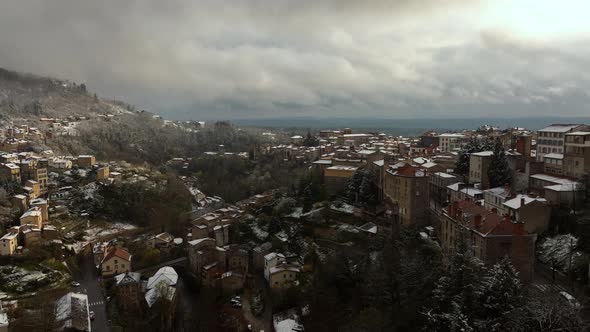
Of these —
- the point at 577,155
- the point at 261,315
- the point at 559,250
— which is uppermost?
the point at 577,155

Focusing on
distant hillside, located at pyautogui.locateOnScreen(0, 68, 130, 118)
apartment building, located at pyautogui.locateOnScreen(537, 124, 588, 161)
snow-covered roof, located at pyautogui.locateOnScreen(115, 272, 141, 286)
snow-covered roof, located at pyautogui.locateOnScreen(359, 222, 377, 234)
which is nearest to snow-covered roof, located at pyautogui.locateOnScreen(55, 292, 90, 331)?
snow-covered roof, located at pyautogui.locateOnScreen(115, 272, 141, 286)

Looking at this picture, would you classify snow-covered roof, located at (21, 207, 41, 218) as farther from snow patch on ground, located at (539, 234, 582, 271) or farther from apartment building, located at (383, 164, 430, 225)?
snow patch on ground, located at (539, 234, 582, 271)

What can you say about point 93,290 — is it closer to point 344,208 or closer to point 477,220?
point 344,208

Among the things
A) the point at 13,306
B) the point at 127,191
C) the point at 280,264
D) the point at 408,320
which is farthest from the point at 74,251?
the point at 408,320

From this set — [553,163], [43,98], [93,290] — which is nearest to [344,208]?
[553,163]

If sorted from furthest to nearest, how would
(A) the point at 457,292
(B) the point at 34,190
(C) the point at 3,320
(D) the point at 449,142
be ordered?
(D) the point at 449,142 → (B) the point at 34,190 → (C) the point at 3,320 → (A) the point at 457,292

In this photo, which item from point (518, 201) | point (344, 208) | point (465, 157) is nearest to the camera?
point (518, 201)

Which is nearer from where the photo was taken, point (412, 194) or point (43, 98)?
point (412, 194)
